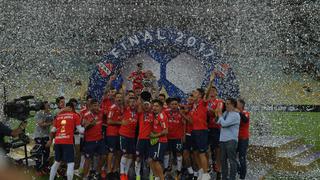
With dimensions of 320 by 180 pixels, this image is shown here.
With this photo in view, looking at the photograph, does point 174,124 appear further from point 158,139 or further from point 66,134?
point 66,134

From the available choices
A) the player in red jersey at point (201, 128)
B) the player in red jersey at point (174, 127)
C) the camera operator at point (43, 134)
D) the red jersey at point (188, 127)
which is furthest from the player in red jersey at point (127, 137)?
the camera operator at point (43, 134)

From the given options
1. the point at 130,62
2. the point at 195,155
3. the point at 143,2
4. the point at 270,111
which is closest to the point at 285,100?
the point at 270,111

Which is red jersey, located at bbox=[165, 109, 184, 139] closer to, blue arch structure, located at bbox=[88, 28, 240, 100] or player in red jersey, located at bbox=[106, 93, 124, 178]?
player in red jersey, located at bbox=[106, 93, 124, 178]

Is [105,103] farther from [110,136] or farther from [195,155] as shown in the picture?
[195,155]

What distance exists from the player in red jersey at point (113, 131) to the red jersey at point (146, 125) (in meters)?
0.79

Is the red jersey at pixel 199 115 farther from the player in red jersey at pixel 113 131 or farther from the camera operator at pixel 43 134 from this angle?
the camera operator at pixel 43 134

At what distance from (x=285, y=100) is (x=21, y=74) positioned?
14076 mm

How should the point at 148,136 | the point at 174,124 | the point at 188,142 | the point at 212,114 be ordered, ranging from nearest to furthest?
the point at 148,136 < the point at 174,124 < the point at 212,114 < the point at 188,142

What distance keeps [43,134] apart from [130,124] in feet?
6.96

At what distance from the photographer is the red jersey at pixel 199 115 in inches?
370

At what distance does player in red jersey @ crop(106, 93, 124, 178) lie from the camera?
9.73 m

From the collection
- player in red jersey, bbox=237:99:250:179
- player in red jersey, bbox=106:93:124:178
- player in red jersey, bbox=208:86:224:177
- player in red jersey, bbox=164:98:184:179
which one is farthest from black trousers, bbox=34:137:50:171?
player in red jersey, bbox=237:99:250:179

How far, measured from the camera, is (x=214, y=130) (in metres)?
9.90

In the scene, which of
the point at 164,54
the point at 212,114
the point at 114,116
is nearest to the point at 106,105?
the point at 114,116
